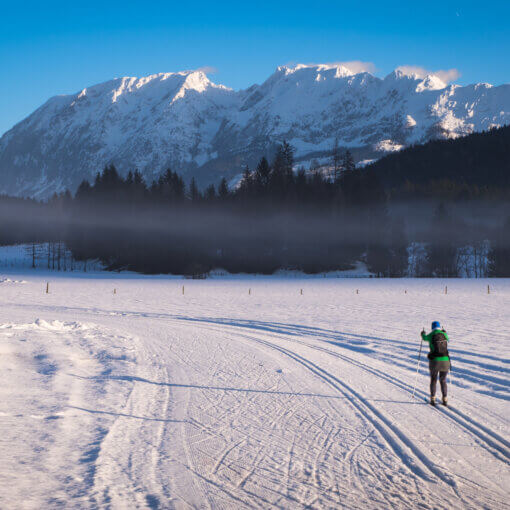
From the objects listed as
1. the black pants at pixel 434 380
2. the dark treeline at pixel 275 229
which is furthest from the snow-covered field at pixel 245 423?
the dark treeline at pixel 275 229

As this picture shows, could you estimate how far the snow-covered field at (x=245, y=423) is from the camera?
5.52 meters

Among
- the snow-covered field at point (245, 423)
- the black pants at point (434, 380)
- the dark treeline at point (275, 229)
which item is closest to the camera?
the snow-covered field at point (245, 423)

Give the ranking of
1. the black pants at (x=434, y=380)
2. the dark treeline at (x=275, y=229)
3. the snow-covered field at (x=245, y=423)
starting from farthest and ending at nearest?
the dark treeline at (x=275, y=229), the black pants at (x=434, y=380), the snow-covered field at (x=245, y=423)

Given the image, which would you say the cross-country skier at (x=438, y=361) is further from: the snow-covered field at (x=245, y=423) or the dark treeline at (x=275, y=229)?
the dark treeline at (x=275, y=229)

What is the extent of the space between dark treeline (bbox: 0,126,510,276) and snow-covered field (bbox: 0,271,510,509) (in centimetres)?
5823

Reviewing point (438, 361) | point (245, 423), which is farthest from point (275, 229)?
point (245, 423)

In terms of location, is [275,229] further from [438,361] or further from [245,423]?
[245,423]

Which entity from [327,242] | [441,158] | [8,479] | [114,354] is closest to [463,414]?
[8,479]

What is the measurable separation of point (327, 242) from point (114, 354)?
64.7 metres

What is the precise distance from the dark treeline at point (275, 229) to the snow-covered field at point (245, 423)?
58.2 m

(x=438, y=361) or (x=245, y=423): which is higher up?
(x=438, y=361)

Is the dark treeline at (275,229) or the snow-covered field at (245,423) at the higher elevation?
the dark treeline at (275,229)

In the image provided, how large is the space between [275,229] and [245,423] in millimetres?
69883

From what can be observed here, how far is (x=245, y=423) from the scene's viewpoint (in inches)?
311
